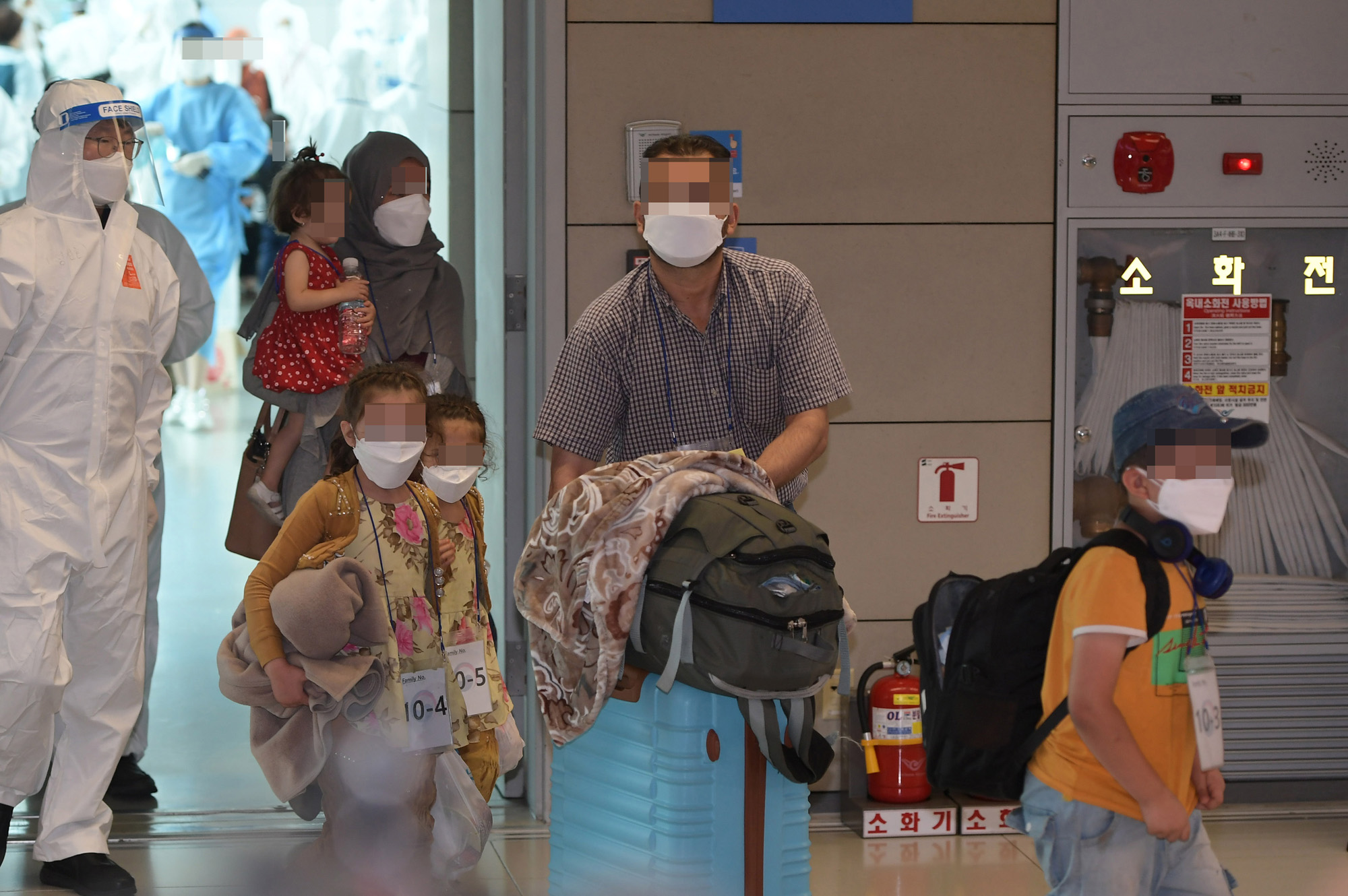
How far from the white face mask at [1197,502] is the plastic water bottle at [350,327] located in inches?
88.3

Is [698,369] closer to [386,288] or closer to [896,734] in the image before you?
[386,288]

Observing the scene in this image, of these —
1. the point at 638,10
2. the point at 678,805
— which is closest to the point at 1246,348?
the point at 638,10

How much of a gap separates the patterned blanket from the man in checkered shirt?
1.23ft

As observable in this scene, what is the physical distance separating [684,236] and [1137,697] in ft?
4.10

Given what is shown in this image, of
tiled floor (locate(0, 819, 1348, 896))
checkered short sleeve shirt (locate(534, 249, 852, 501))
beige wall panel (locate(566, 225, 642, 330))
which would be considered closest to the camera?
checkered short sleeve shirt (locate(534, 249, 852, 501))

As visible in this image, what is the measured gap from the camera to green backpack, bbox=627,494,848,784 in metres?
2.14

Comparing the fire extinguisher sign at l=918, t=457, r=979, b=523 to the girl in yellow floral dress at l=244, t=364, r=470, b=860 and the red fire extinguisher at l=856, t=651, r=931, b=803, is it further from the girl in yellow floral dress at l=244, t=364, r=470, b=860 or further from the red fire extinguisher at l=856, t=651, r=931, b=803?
the girl in yellow floral dress at l=244, t=364, r=470, b=860

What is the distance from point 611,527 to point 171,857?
6.58ft

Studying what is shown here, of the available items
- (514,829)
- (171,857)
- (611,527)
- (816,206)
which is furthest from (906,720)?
(171,857)

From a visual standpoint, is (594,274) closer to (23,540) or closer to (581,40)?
(581,40)

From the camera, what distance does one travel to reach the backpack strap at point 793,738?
2.18 m

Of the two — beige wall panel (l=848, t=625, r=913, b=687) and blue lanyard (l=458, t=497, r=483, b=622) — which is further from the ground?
blue lanyard (l=458, t=497, r=483, b=622)

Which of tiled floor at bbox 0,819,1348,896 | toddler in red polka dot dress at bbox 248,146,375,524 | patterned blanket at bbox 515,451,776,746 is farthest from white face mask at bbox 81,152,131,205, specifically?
tiled floor at bbox 0,819,1348,896

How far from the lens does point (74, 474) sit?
122 inches
